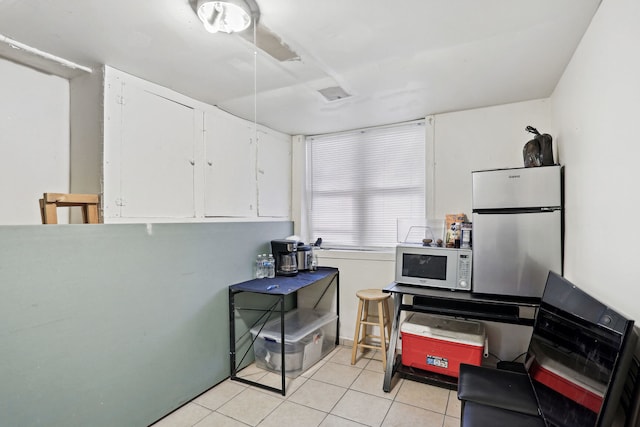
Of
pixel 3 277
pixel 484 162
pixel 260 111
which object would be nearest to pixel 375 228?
pixel 484 162

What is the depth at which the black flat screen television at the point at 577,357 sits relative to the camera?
0.95 m

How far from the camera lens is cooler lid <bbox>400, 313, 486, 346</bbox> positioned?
243 cm

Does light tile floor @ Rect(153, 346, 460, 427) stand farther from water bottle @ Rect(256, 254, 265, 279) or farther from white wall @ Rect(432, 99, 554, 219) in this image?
white wall @ Rect(432, 99, 554, 219)

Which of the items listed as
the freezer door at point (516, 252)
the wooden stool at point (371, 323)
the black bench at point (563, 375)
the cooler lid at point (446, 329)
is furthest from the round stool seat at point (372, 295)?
the black bench at point (563, 375)

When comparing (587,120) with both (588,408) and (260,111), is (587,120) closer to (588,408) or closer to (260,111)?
(588,408)

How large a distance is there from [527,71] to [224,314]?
113 inches

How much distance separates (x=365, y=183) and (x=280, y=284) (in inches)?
57.8

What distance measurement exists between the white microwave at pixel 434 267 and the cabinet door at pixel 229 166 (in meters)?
1.53

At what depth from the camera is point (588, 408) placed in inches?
41.8

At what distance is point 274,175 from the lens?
3.55 m

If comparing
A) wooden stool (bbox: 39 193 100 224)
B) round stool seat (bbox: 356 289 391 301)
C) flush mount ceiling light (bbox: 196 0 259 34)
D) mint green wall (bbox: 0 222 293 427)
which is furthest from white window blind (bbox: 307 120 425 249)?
wooden stool (bbox: 39 193 100 224)

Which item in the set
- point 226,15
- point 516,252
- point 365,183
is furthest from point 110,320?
point 516,252

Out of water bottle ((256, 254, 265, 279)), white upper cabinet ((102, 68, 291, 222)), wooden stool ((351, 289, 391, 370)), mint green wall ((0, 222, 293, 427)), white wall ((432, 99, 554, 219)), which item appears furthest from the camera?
water bottle ((256, 254, 265, 279))

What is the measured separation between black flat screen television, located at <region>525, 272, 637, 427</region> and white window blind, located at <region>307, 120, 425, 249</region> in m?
1.76
